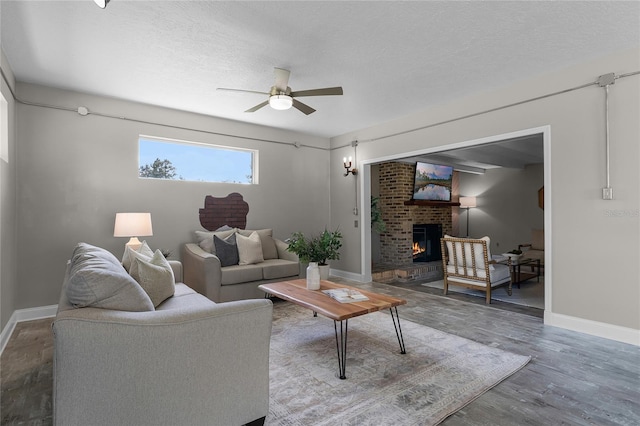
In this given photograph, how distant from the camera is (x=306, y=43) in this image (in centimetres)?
282

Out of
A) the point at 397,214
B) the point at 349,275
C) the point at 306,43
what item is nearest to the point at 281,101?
the point at 306,43

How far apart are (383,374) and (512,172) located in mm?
7560

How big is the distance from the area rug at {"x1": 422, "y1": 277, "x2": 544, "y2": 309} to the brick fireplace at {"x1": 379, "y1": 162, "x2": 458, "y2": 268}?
3.99 ft

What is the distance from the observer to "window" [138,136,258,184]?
180 inches

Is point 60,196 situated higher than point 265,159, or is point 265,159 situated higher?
point 265,159

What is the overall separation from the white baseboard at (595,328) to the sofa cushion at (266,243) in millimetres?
3496

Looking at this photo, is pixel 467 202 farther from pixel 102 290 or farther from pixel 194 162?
pixel 102 290

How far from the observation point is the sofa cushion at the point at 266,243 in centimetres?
492

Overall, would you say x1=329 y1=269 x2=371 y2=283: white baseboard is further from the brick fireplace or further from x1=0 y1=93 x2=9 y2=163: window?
x1=0 y1=93 x2=9 y2=163: window

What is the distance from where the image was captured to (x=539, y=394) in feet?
6.84

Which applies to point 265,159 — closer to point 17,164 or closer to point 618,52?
point 17,164

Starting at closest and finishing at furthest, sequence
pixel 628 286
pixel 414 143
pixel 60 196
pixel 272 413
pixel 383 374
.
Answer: pixel 272 413, pixel 383 374, pixel 628 286, pixel 60 196, pixel 414 143

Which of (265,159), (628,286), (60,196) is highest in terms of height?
(265,159)

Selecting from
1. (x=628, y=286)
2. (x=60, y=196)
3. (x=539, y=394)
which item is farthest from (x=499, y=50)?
(x=60, y=196)
